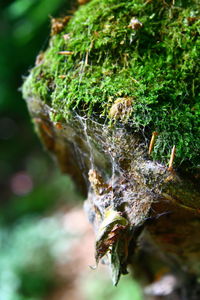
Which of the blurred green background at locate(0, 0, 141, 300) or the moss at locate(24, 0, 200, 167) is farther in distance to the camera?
the blurred green background at locate(0, 0, 141, 300)

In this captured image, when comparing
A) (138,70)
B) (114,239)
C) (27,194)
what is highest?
(138,70)

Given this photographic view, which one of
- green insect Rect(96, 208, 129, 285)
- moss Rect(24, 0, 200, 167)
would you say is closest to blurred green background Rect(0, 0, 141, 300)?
moss Rect(24, 0, 200, 167)

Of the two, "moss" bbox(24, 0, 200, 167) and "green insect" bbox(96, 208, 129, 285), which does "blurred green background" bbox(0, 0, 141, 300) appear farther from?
"green insect" bbox(96, 208, 129, 285)

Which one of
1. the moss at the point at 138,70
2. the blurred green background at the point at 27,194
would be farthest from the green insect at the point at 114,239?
the blurred green background at the point at 27,194

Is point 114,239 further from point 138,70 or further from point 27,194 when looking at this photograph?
point 27,194

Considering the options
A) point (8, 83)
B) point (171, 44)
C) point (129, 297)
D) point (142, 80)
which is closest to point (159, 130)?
point (142, 80)

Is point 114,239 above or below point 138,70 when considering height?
below

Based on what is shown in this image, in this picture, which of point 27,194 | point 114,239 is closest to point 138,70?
point 114,239

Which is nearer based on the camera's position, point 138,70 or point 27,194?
point 138,70
